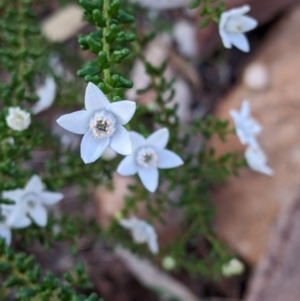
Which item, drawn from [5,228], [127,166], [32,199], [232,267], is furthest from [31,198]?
[232,267]

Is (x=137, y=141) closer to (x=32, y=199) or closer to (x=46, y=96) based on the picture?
(x=32, y=199)

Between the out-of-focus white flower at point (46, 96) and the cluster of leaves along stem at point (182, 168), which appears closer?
the cluster of leaves along stem at point (182, 168)

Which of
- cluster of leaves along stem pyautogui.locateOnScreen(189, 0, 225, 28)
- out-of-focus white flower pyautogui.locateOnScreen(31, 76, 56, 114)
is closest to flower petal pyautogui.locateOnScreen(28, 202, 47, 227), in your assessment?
out-of-focus white flower pyautogui.locateOnScreen(31, 76, 56, 114)

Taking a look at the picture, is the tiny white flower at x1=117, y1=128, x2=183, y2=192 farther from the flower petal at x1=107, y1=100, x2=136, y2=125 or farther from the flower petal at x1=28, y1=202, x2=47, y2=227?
the flower petal at x1=28, y1=202, x2=47, y2=227

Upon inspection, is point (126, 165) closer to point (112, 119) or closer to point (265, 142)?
point (112, 119)

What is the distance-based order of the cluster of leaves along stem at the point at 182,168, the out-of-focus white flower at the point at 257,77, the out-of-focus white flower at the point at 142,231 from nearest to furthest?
the cluster of leaves along stem at the point at 182,168, the out-of-focus white flower at the point at 142,231, the out-of-focus white flower at the point at 257,77

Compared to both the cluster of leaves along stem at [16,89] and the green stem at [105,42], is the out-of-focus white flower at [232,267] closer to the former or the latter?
the cluster of leaves along stem at [16,89]

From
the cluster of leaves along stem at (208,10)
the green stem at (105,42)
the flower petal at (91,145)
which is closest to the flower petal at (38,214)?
the flower petal at (91,145)
